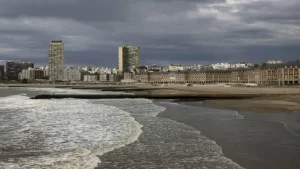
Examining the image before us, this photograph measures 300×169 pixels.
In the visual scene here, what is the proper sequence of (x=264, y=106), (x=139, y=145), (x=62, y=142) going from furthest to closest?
(x=264, y=106) → (x=62, y=142) → (x=139, y=145)

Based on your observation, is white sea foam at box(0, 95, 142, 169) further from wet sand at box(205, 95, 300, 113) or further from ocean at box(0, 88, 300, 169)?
wet sand at box(205, 95, 300, 113)

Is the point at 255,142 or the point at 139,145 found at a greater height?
the point at 255,142

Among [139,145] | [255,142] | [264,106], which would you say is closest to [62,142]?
[139,145]

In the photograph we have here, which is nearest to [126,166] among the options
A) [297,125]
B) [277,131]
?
[277,131]

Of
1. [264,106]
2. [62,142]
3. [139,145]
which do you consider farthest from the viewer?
[264,106]

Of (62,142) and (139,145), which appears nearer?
(139,145)

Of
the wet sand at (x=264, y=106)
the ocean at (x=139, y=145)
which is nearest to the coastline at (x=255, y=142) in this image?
the ocean at (x=139, y=145)

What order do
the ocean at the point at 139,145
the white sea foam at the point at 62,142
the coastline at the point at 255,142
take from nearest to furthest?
the coastline at the point at 255,142 → the ocean at the point at 139,145 → the white sea foam at the point at 62,142

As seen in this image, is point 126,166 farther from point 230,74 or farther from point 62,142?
point 230,74

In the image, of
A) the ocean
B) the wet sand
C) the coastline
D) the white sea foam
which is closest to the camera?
the coastline

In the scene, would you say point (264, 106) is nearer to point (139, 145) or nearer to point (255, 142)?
point (255, 142)

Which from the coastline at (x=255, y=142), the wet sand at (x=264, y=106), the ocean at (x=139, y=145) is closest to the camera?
the coastline at (x=255, y=142)

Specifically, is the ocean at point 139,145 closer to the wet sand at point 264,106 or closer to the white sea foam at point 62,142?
the white sea foam at point 62,142

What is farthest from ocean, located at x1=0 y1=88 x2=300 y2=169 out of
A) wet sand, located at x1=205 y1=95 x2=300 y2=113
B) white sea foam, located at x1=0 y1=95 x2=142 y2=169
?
wet sand, located at x1=205 y1=95 x2=300 y2=113
